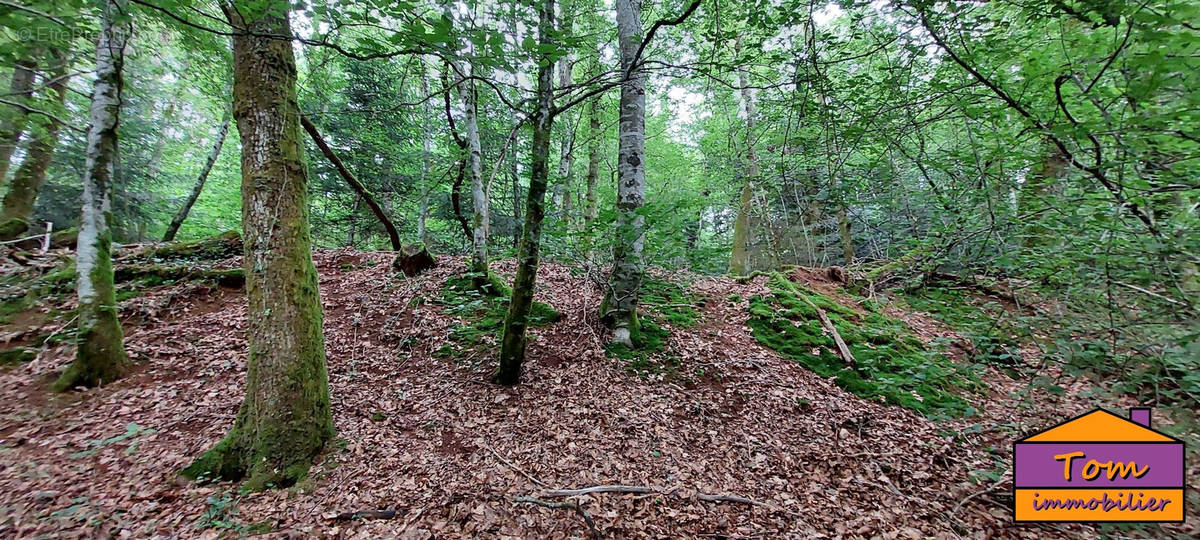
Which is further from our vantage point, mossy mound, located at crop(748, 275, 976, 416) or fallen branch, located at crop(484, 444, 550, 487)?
mossy mound, located at crop(748, 275, 976, 416)

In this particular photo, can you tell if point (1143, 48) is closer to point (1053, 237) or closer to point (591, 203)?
point (1053, 237)

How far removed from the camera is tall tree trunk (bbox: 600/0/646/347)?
18.4ft

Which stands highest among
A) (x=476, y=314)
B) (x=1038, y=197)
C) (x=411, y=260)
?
(x=1038, y=197)

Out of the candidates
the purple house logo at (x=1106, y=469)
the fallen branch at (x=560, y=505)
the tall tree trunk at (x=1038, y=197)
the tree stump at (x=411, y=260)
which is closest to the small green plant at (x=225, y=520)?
the fallen branch at (x=560, y=505)

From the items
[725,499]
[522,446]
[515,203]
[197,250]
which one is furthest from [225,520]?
[515,203]

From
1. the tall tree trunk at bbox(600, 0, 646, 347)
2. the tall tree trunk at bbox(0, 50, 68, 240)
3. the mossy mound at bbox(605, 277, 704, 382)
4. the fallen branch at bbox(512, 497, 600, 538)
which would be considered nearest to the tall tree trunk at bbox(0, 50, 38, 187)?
the tall tree trunk at bbox(0, 50, 68, 240)

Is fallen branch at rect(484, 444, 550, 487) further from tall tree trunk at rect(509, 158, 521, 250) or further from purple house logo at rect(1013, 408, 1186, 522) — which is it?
tall tree trunk at rect(509, 158, 521, 250)

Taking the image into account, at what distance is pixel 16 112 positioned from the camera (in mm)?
4172

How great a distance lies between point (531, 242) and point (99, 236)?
5.26 meters

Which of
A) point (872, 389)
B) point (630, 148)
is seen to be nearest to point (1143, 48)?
point (872, 389)

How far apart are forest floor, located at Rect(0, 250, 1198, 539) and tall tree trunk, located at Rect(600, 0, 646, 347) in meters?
0.55

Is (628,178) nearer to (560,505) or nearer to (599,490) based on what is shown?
(599,490)

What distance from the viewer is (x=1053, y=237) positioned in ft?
10.0

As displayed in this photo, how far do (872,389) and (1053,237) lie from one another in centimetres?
277
